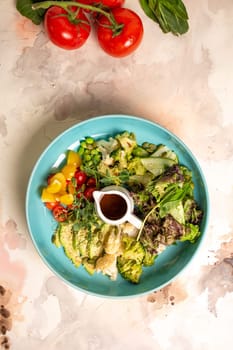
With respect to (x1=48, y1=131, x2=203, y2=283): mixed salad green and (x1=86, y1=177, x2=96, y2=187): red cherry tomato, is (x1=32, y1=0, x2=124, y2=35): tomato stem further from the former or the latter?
(x1=86, y1=177, x2=96, y2=187): red cherry tomato

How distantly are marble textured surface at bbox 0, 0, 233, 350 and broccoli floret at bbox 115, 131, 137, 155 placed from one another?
0.13 m

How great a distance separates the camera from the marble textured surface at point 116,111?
5.76 ft

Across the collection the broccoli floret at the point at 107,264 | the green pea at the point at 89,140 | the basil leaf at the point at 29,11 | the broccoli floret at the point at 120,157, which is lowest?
the broccoli floret at the point at 107,264

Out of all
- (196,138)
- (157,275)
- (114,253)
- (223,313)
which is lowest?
(223,313)

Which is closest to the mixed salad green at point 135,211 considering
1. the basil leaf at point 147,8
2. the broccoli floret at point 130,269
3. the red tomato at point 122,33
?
the broccoli floret at point 130,269

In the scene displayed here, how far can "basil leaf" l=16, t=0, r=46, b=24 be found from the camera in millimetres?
1689

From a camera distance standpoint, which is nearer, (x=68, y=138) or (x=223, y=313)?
(x=68, y=138)

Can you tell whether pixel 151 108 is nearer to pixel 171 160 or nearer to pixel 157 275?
pixel 171 160

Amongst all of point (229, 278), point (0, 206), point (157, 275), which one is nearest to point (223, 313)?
point (229, 278)

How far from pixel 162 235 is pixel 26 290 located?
19.2 inches

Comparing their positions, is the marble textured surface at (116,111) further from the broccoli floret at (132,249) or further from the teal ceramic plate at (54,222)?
the broccoli floret at (132,249)

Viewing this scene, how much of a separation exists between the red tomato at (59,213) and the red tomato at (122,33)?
0.51m

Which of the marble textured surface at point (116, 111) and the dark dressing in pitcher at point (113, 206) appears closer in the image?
the dark dressing in pitcher at point (113, 206)

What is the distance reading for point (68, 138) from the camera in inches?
65.9
